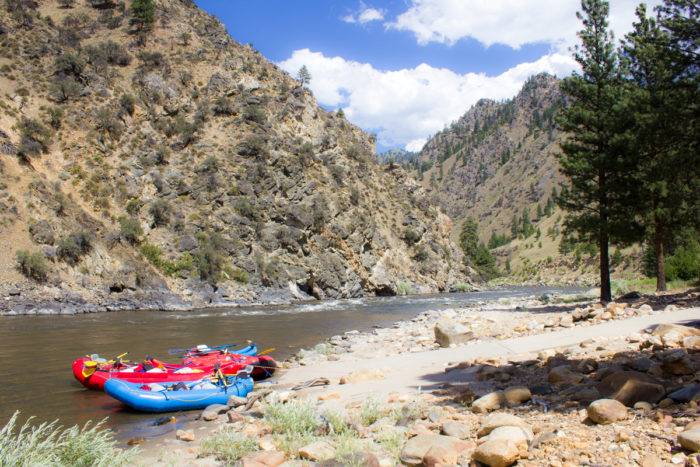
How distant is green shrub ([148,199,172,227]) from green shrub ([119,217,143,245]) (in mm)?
2061

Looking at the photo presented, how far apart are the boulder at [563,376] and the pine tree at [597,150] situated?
14008 millimetres

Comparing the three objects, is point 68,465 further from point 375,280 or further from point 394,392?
point 375,280

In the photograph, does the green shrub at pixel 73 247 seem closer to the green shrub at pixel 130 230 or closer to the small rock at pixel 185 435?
the green shrub at pixel 130 230

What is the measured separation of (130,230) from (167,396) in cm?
3113

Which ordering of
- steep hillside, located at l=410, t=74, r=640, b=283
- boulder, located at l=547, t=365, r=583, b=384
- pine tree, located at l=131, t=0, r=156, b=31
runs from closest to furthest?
boulder, located at l=547, t=365, r=583, b=384
pine tree, located at l=131, t=0, r=156, b=31
steep hillside, located at l=410, t=74, r=640, b=283

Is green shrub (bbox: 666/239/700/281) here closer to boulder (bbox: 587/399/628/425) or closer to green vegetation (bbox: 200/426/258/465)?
boulder (bbox: 587/399/628/425)

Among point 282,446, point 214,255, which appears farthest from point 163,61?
point 282,446

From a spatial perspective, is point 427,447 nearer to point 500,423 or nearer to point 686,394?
point 500,423

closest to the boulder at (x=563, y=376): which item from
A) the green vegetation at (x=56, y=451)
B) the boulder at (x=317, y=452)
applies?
the boulder at (x=317, y=452)

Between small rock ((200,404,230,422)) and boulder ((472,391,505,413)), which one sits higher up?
boulder ((472,391,505,413))

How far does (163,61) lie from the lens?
52.8 metres

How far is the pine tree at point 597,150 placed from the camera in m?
20.3

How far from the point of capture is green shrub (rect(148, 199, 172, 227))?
136 feet

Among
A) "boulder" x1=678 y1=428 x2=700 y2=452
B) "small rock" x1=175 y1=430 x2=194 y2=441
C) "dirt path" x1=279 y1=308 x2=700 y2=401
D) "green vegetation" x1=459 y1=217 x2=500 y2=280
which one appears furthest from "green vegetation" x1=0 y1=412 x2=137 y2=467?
"green vegetation" x1=459 y1=217 x2=500 y2=280
